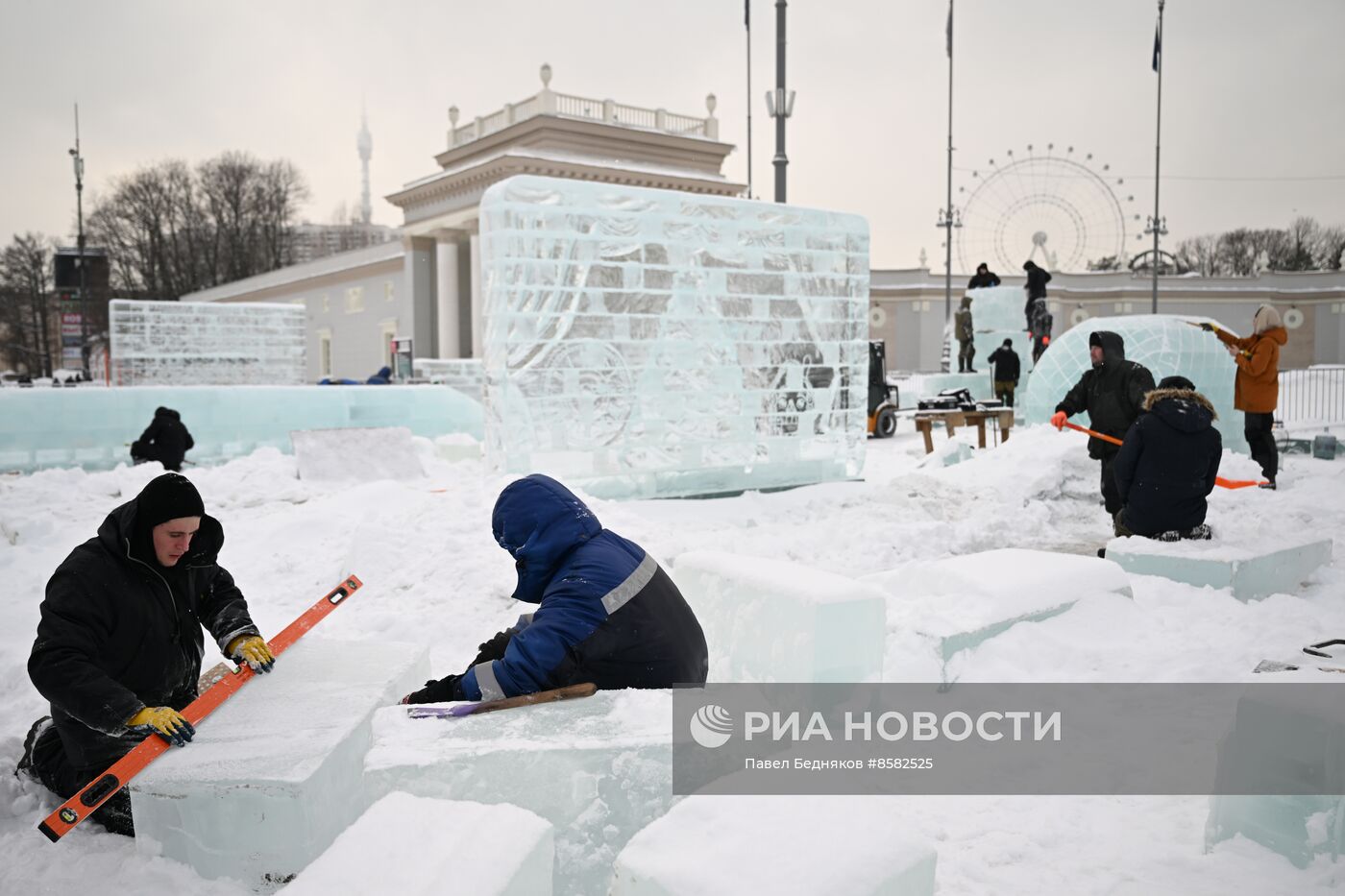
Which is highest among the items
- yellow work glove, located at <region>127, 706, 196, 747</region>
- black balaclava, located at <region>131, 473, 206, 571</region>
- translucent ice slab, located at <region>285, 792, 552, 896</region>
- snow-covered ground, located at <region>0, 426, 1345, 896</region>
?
black balaclava, located at <region>131, 473, 206, 571</region>

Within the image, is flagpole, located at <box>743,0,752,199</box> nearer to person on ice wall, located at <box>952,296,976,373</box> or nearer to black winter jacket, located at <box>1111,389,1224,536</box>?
person on ice wall, located at <box>952,296,976,373</box>

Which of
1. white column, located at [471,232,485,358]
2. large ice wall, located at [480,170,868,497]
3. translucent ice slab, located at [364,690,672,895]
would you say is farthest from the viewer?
white column, located at [471,232,485,358]

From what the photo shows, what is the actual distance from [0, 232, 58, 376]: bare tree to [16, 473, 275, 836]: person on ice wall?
45.1 meters

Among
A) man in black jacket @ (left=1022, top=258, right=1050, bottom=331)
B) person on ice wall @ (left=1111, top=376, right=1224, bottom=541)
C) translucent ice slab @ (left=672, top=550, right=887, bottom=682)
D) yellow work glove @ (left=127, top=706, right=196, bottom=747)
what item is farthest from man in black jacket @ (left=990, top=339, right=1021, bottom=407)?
yellow work glove @ (left=127, top=706, right=196, bottom=747)

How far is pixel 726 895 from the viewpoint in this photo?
207cm

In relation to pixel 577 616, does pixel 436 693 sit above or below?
below

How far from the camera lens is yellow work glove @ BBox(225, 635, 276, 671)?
11.6ft

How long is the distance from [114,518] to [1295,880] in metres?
3.82

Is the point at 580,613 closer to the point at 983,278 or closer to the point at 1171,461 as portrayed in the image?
the point at 1171,461

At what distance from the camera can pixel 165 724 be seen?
290 centimetres

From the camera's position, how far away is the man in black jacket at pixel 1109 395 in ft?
26.5

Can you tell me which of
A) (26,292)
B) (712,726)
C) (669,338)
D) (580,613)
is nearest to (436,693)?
(580,613)

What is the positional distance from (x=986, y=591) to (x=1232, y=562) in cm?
198

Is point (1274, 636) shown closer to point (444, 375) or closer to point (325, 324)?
point (444, 375)
